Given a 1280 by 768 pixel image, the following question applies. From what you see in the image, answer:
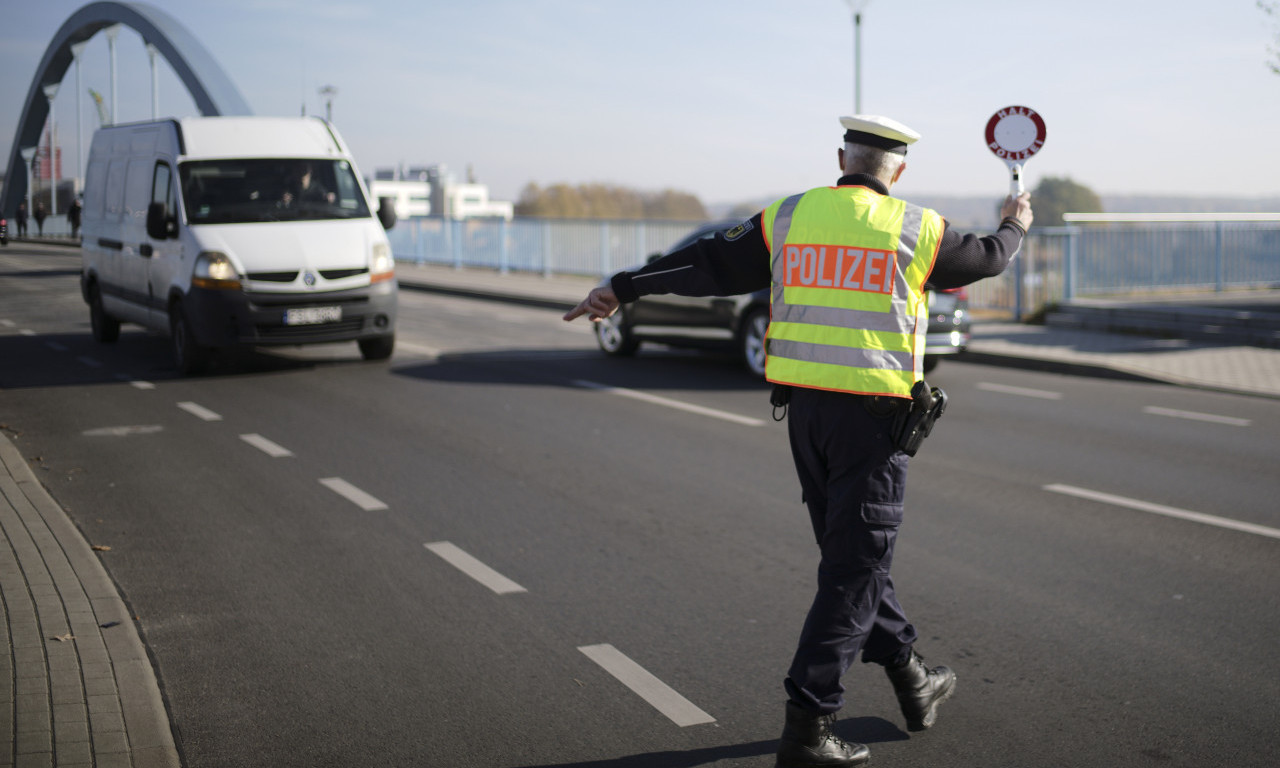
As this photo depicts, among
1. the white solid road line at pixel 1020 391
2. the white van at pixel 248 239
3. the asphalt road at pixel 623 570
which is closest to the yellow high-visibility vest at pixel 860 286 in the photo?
the asphalt road at pixel 623 570

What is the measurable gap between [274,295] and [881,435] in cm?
932

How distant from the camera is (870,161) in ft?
12.0

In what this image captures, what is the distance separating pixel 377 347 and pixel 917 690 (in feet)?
33.3

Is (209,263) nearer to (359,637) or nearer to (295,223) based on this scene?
(295,223)

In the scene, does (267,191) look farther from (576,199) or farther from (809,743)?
(576,199)

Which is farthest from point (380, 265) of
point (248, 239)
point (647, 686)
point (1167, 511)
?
point (647, 686)

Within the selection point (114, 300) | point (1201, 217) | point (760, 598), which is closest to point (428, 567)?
point (760, 598)

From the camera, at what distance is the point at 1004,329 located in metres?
17.7

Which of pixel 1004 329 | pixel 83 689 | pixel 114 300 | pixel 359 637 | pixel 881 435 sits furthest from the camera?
pixel 1004 329

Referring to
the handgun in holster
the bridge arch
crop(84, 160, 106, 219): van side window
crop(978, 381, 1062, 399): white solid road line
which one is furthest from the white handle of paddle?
the bridge arch

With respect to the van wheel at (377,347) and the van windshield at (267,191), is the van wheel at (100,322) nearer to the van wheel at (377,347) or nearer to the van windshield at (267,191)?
the van windshield at (267,191)

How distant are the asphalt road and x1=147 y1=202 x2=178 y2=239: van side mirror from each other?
1677 mm

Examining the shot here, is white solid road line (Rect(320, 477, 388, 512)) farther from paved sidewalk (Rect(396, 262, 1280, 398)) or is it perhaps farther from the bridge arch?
the bridge arch

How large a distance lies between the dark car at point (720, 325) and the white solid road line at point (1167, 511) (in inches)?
186
